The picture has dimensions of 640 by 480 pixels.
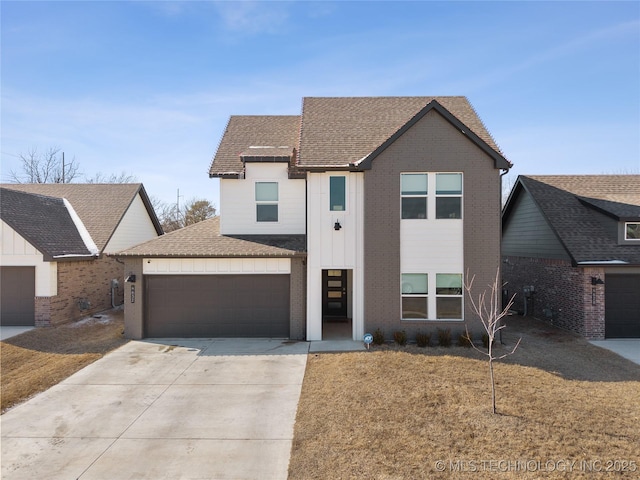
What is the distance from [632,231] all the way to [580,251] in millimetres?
2268

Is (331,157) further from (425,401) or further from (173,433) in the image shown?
(173,433)

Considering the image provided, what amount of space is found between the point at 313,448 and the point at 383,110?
41.4 feet

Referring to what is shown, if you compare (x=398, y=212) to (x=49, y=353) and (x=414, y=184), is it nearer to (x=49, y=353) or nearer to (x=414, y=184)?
(x=414, y=184)

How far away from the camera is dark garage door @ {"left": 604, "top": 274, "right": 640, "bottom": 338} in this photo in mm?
12422

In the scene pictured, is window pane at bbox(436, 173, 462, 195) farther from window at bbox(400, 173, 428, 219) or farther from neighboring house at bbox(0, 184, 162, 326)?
neighboring house at bbox(0, 184, 162, 326)

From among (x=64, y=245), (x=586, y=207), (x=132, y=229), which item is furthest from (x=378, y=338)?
(x=132, y=229)

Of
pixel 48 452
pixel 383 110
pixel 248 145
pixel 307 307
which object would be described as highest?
pixel 383 110

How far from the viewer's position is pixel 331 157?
38.9 feet

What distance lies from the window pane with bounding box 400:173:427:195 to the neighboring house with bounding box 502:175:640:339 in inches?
230

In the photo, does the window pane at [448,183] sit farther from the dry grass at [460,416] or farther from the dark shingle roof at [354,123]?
the dry grass at [460,416]

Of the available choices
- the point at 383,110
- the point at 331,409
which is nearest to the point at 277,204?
the point at 383,110

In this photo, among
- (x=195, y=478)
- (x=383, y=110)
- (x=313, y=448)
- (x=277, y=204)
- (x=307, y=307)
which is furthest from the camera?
(x=383, y=110)

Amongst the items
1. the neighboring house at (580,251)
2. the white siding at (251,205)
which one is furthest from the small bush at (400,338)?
the neighboring house at (580,251)

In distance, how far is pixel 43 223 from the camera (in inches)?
612
